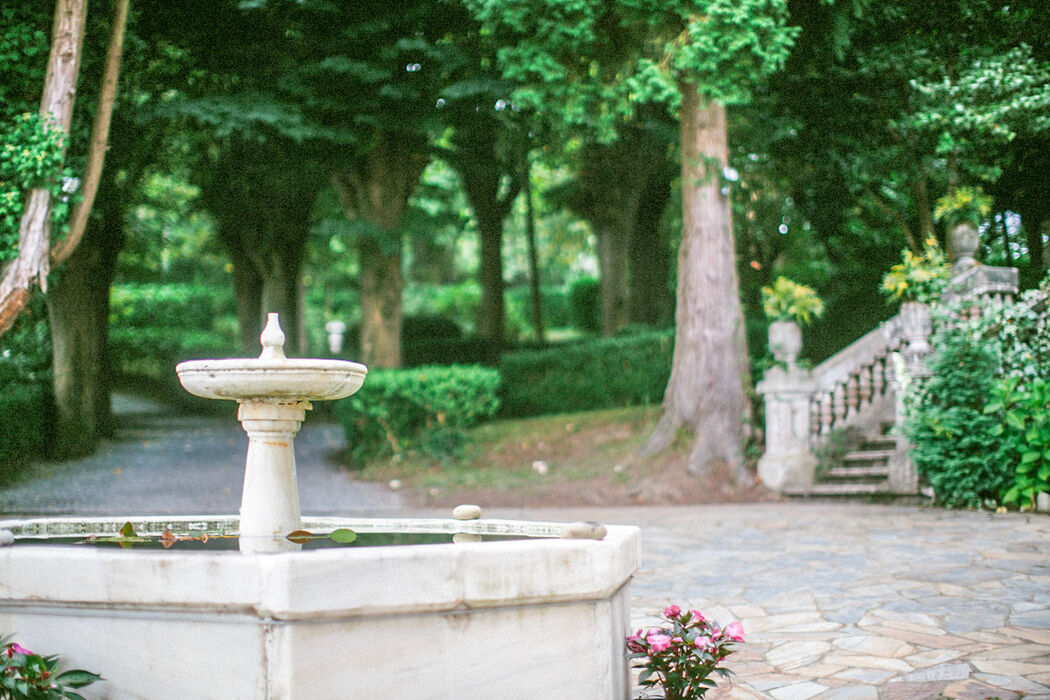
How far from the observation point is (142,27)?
14.0 metres

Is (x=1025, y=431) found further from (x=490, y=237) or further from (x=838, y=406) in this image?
(x=490, y=237)

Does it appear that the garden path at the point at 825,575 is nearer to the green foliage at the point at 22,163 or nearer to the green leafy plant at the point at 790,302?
the green leafy plant at the point at 790,302

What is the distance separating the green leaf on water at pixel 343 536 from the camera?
4.98 meters

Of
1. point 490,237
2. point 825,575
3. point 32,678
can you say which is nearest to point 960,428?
point 825,575

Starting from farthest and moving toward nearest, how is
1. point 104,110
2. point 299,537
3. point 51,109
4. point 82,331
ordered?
point 82,331 < point 104,110 < point 51,109 < point 299,537

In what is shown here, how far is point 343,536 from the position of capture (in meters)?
5.08

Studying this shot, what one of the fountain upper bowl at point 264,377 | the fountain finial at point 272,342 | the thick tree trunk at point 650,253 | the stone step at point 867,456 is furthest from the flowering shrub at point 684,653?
the thick tree trunk at point 650,253

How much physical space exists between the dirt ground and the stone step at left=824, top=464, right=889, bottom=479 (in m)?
0.89

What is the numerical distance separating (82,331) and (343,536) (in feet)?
37.4

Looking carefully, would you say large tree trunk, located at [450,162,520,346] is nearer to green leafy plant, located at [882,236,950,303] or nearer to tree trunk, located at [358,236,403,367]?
tree trunk, located at [358,236,403,367]

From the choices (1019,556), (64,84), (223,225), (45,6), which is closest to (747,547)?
(1019,556)

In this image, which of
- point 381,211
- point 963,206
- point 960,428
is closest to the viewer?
point 960,428

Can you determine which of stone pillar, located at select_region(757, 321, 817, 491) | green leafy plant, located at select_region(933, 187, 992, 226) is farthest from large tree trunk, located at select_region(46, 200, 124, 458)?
green leafy plant, located at select_region(933, 187, 992, 226)

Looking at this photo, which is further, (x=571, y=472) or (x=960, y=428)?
(x=571, y=472)
